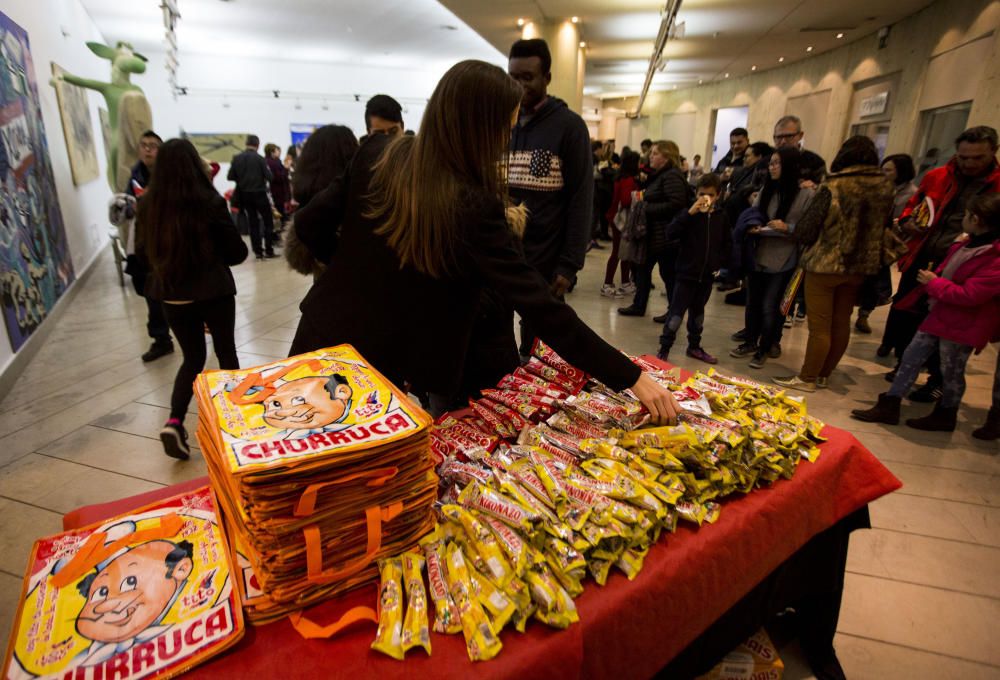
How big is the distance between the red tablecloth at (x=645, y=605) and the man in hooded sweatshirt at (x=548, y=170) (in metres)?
1.42

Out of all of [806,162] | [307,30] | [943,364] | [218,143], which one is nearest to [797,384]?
[943,364]

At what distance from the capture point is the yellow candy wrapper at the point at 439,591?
32.0 inches

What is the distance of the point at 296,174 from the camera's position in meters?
3.04

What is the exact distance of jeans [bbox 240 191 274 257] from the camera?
774 centimetres

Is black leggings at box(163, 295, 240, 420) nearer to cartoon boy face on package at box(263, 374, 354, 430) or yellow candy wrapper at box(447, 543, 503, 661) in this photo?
cartoon boy face on package at box(263, 374, 354, 430)

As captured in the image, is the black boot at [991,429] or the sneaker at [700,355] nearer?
the black boot at [991,429]

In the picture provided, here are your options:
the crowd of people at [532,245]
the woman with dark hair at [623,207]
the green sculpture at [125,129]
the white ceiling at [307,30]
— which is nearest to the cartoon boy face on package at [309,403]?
the crowd of people at [532,245]

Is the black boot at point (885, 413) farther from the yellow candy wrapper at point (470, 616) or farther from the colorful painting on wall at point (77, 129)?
the colorful painting on wall at point (77, 129)

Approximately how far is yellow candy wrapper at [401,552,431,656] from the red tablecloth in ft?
0.07

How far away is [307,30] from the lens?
987cm

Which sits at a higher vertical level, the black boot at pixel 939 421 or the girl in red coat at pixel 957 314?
the girl in red coat at pixel 957 314

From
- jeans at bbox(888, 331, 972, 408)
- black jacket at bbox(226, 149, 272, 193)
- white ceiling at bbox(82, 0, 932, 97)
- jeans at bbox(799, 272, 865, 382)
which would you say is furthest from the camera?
white ceiling at bbox(82, 0, 932, 97)

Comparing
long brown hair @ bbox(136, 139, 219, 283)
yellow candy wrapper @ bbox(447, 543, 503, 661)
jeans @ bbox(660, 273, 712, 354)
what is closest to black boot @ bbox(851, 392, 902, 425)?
jeans @ bbox(660, 273, 712, 354)

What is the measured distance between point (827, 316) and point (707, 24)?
8132 mm
